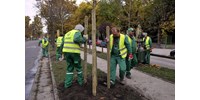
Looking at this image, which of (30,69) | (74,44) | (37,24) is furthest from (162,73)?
(37,24)

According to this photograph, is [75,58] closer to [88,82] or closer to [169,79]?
[88,82]

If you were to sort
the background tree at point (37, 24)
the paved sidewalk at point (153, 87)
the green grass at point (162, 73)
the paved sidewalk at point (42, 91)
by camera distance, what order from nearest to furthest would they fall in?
the paved sidewalk at point (153, 87) < the paved sidewalk at point (42, 91) < the green grass at point (162, 73) < the background tree at point (37, 24)

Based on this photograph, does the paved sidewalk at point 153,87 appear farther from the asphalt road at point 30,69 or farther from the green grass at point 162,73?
the asphalt road at point 30,69

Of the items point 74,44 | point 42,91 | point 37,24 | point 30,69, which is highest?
point 37,24

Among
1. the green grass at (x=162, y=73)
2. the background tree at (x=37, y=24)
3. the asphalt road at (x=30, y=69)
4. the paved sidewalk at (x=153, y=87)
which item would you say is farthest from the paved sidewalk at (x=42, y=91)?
the background tree at (x=37, y=24)

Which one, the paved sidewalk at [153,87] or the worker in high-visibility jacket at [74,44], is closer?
the paved sidewalk at [153,87]

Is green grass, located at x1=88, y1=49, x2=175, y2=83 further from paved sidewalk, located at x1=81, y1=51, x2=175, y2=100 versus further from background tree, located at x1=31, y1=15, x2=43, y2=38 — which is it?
background tree, located at x1=31, y1=15, x2=43, y2=38

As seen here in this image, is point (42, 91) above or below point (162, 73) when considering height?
below

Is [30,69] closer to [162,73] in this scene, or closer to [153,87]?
[162,73]

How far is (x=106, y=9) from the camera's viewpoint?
3244 centimetres

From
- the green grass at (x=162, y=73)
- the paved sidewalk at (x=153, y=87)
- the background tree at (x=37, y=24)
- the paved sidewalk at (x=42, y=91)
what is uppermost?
the background tree at (x=37, y=24)

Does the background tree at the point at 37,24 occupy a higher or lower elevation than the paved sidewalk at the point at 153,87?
higher
